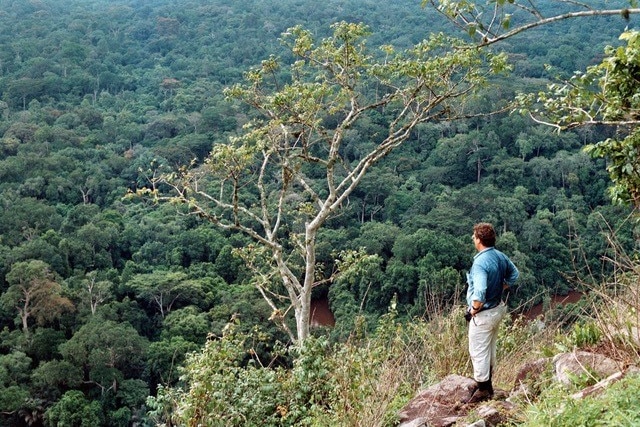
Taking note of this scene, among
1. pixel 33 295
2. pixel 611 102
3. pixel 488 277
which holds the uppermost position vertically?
pixel 611 102

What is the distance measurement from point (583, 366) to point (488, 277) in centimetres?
62

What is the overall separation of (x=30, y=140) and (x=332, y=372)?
2971 cm

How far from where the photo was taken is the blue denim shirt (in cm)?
307

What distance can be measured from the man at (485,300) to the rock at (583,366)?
37 centimetres

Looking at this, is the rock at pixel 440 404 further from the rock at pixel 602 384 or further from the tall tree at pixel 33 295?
the tall tree at pixel 33 295

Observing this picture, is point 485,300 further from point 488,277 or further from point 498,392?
point 498,392

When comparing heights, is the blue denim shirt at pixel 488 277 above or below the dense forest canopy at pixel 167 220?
above

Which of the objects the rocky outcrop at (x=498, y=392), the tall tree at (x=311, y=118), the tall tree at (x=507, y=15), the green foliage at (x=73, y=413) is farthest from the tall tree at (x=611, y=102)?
the green foliage at (x=73, y=413)

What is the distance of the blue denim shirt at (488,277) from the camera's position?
3070mm

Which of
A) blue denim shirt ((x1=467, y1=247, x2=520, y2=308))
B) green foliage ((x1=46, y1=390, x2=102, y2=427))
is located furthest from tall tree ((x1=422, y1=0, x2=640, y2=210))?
green foliage ((x1=46, y1=390, x2=102, y2=427))

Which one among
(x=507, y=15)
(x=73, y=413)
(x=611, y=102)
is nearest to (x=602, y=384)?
(x=611, y=102)

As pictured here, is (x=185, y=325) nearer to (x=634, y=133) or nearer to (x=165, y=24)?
(x=634, y=133)

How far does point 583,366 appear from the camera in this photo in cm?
293

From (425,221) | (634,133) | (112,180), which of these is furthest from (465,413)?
Result: (112,180)
